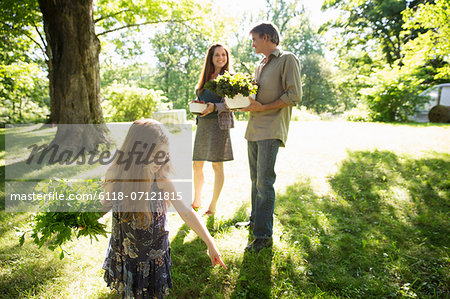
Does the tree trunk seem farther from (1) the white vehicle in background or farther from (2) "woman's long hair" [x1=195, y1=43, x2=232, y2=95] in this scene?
(1) the white vehicle in background

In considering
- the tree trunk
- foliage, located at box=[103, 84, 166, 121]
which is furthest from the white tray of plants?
foliage, located at box=[103, 84, 166, 121]

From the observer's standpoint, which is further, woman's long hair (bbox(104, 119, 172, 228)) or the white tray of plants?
the white tray of plants

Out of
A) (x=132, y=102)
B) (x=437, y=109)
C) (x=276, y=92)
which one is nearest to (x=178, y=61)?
(x=132, y=102)

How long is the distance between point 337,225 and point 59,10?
22.6 ft

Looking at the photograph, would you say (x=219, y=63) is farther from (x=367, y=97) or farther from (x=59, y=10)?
(x=367, y=97)

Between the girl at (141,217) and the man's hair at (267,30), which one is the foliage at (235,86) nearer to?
the man's hair at (267,30)

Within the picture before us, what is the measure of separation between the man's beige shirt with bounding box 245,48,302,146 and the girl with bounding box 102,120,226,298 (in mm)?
1215

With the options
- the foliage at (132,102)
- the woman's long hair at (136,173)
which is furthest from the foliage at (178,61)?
the woman's long hair at (136,173)

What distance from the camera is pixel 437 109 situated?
493 inches

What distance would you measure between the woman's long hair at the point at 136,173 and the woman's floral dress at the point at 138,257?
2.3 inches

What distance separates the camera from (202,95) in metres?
3.33

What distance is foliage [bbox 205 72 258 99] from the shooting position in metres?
2.56

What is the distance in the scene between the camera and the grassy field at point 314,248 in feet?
7.43

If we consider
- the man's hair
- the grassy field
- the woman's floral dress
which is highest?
the man's hair
